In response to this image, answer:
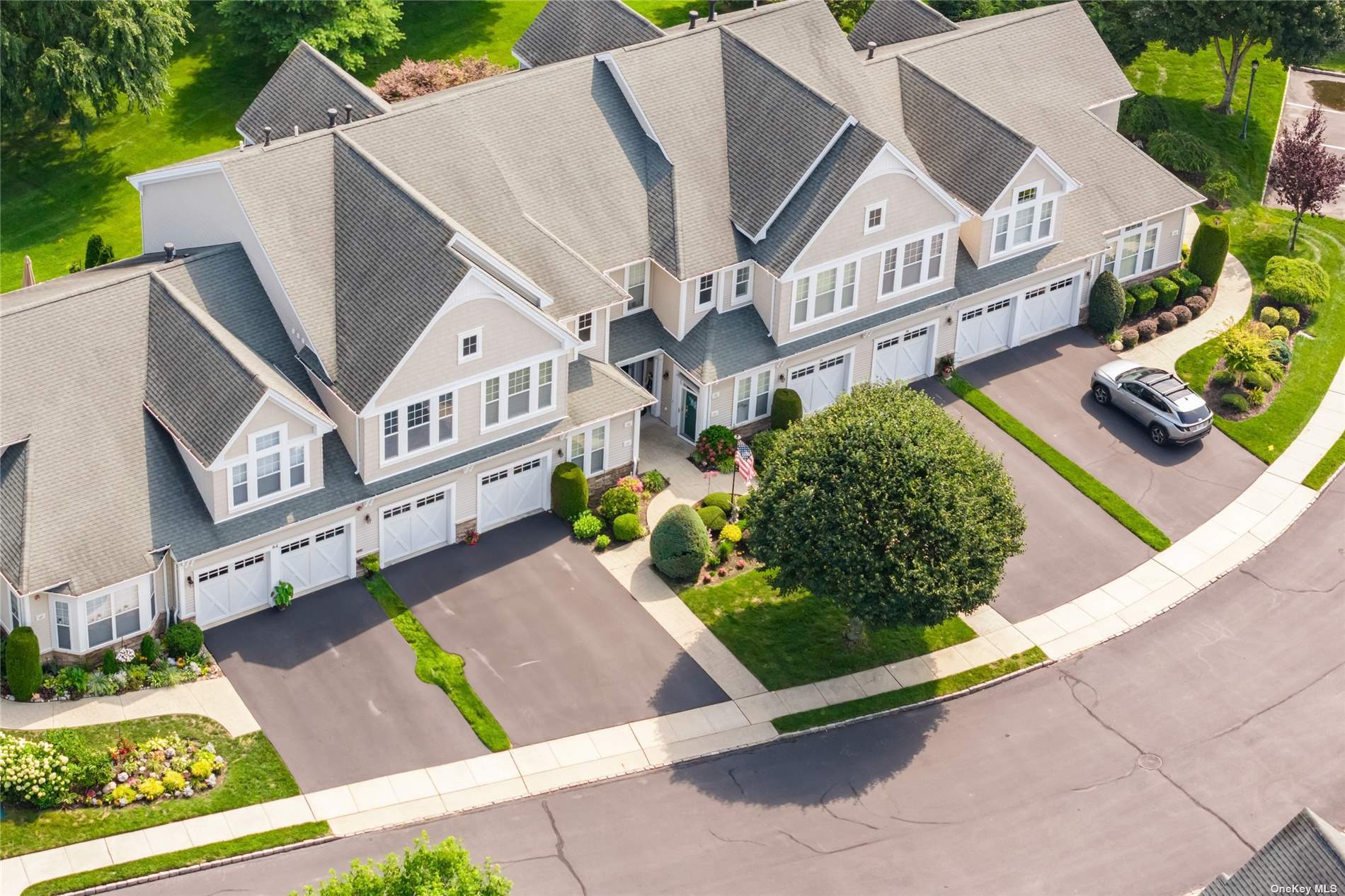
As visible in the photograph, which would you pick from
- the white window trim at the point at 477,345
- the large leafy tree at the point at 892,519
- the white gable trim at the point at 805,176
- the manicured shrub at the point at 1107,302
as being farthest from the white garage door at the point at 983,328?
the white window trim at the point at 477,345

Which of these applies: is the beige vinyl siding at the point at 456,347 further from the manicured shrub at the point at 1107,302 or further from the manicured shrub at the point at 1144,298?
the manicured shrub at the point at 1144,298

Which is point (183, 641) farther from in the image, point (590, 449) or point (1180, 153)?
point (1180, 153)

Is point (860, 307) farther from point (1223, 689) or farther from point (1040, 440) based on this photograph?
point (1223, 689)

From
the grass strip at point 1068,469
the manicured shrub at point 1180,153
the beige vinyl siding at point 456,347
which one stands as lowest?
the grass strip at point 1068,469

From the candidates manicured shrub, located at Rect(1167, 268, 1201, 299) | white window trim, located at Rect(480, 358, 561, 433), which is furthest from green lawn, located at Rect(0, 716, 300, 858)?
manicured shrub, located at Rect(1167, 268, 1201, 299)

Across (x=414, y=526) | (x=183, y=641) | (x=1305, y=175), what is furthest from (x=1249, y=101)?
(x=183, y=641)
